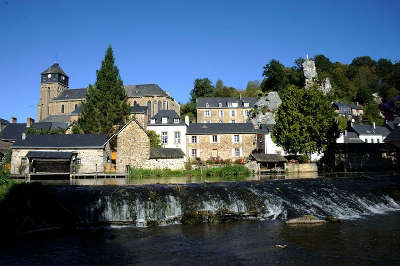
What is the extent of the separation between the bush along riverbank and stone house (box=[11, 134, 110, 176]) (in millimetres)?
4673

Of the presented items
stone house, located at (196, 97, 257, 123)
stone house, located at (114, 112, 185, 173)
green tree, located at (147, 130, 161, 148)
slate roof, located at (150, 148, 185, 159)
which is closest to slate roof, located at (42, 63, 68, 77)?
stone house, located at (196, 97, 257, 123)

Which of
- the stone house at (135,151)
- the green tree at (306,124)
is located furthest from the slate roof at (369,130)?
the stone house at (135,151)

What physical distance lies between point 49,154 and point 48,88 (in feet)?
171

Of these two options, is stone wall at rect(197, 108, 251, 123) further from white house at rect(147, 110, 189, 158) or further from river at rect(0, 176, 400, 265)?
river at rect(0, 176, 400, 265)

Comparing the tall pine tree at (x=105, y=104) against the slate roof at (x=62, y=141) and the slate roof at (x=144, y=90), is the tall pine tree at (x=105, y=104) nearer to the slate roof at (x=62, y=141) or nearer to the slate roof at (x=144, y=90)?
the slate roof at (x=62, y=141)

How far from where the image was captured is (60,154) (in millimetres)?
35594

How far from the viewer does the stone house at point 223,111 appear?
63625 millimetres

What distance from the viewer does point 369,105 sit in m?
79.1

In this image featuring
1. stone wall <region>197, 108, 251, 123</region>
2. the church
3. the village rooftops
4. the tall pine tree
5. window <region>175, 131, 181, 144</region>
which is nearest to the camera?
the tall pine tree

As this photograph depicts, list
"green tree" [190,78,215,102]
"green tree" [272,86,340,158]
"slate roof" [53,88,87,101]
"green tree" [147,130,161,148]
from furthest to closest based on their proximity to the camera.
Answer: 1. "green tree" [190,78,215,102]
2. "slate roof" [53,88,87,101]
3. "green tree" [147,130,161,148]
4. "green tree" [272,86,340,158]

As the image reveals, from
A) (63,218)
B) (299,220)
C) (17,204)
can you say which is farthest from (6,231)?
(299,220)

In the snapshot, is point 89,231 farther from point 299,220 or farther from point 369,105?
point 369,105

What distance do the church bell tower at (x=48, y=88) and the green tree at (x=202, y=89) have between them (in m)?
34.7

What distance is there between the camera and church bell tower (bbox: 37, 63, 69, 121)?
7950 cm
